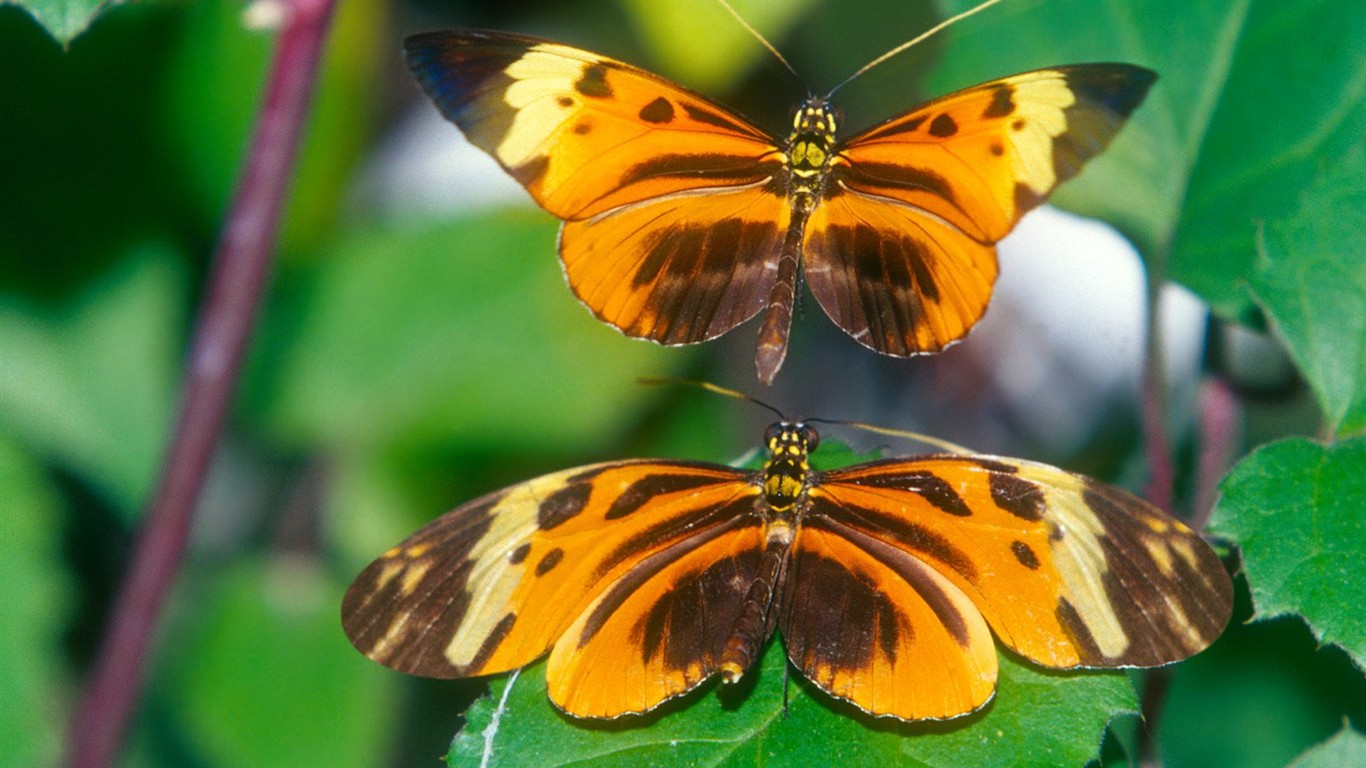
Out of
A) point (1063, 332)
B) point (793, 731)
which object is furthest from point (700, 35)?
point (1063, 332)

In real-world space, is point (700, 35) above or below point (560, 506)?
above

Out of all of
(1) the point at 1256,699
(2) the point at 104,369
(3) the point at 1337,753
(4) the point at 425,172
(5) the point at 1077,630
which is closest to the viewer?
(5) the point at 1077,630

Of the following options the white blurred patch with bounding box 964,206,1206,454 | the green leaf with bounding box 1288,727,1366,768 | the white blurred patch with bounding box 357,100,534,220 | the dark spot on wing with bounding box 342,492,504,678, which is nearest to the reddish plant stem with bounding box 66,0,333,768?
the dark spot on wing with bounding box 342,492,504,678

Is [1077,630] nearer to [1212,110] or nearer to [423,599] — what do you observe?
[423,599]

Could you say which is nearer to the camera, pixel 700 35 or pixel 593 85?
pixel 593 85

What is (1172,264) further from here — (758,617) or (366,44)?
(366,44)

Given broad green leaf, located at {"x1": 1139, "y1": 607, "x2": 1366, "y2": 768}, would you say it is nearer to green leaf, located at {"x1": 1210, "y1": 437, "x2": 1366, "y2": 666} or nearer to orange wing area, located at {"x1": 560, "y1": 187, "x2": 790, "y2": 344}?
green leaf, located at {"x1": 1210, "y1": 437, "x2": 1366, "y2": 666}
